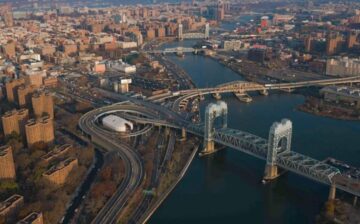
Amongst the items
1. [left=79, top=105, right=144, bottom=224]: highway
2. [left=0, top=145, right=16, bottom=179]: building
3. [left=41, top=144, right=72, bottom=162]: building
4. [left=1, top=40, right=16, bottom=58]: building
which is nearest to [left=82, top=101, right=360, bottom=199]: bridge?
[left=79, top=105, right=144, bottom=224]: highway

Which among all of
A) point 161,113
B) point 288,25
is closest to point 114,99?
point 161,113

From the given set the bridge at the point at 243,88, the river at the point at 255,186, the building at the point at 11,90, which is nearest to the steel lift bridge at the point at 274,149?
the river at the point at 255,186

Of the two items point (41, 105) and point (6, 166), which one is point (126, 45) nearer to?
point (41, 105)

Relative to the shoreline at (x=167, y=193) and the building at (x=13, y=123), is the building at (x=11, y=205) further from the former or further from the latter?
the building at (x=13, y=123)

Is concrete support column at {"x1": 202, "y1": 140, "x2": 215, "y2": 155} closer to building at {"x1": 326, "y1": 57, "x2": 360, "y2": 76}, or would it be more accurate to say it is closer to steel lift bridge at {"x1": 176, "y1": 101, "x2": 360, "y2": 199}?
steel lift bridge at {"x1": 176, "y1": 101, "x2": 360, "y2": 199}

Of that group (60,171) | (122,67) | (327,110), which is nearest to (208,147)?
(60,171)
